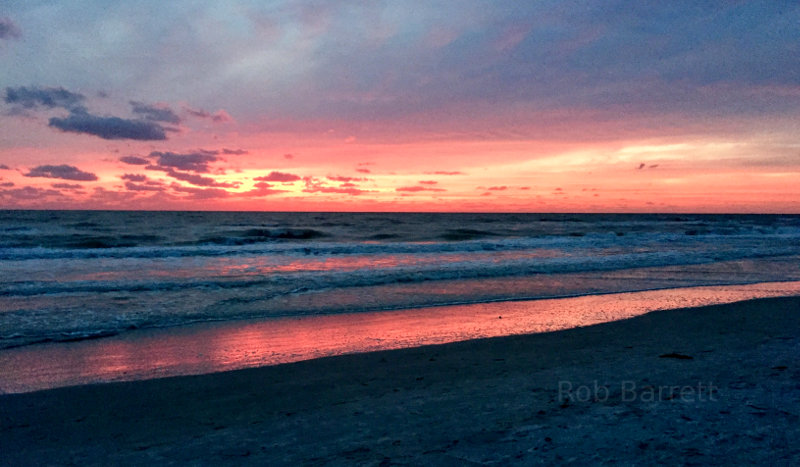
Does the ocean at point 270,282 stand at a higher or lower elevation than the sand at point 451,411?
lower

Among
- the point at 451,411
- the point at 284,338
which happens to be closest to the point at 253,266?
the point at 284,338

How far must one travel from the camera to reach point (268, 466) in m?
3.71

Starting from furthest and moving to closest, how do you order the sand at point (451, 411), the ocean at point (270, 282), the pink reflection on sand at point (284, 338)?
1. the ocean at point (270, 282)
2. the pink reflection on sand at point (284, 338)
3. the sand at point (451, 411)

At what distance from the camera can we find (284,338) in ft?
28.3

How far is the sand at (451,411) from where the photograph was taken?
149 inches

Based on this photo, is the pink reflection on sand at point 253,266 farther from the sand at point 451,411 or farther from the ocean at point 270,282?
the sand at point 451,411

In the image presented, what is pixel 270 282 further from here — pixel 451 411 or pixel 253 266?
pixel 451 411

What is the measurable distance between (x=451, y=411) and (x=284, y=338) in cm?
461

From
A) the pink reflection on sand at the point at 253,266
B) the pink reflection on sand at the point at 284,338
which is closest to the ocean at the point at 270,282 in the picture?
the pink reflection on sand at the point at 253,266

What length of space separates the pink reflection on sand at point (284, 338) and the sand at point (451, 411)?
0.64 meters

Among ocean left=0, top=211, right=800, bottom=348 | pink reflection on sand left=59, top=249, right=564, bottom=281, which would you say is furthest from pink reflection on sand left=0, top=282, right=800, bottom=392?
pink reflection on sand left=59, top=249, right=564, bottom=281

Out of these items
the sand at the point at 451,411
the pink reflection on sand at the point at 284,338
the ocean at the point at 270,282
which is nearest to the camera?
the sand at the point at 451,411

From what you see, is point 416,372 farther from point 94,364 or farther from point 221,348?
point 94,364

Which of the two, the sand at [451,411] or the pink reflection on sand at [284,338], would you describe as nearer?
the sand at [451,411]
